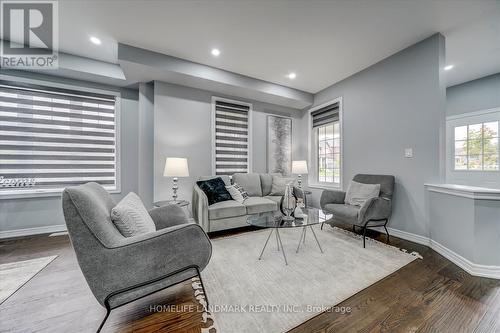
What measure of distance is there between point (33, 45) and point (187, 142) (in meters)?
2.60

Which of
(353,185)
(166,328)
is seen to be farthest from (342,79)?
(166,328)

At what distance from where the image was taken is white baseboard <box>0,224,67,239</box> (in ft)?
9.32

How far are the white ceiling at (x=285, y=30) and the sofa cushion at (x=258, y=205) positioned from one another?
2415 millimetres

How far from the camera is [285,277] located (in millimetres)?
1802

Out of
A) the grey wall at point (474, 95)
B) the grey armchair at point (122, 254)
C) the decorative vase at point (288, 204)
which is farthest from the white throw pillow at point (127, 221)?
the grey wall at point (474, 95)

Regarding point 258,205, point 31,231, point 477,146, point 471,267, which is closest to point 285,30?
point 258,205

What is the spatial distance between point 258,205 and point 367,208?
1.57 meters

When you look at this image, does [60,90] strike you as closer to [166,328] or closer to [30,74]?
[30,74]

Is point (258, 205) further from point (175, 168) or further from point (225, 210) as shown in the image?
point (175, 168)

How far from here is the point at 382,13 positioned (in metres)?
2.17

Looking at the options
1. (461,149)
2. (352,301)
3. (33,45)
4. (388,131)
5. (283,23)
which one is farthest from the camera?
(461,149)

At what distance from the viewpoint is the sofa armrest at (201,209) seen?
9.18ft

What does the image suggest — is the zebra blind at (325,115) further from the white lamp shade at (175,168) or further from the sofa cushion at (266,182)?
the white lamp shade at (175,168)

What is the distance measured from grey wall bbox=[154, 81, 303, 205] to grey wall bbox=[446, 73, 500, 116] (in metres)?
5.00
